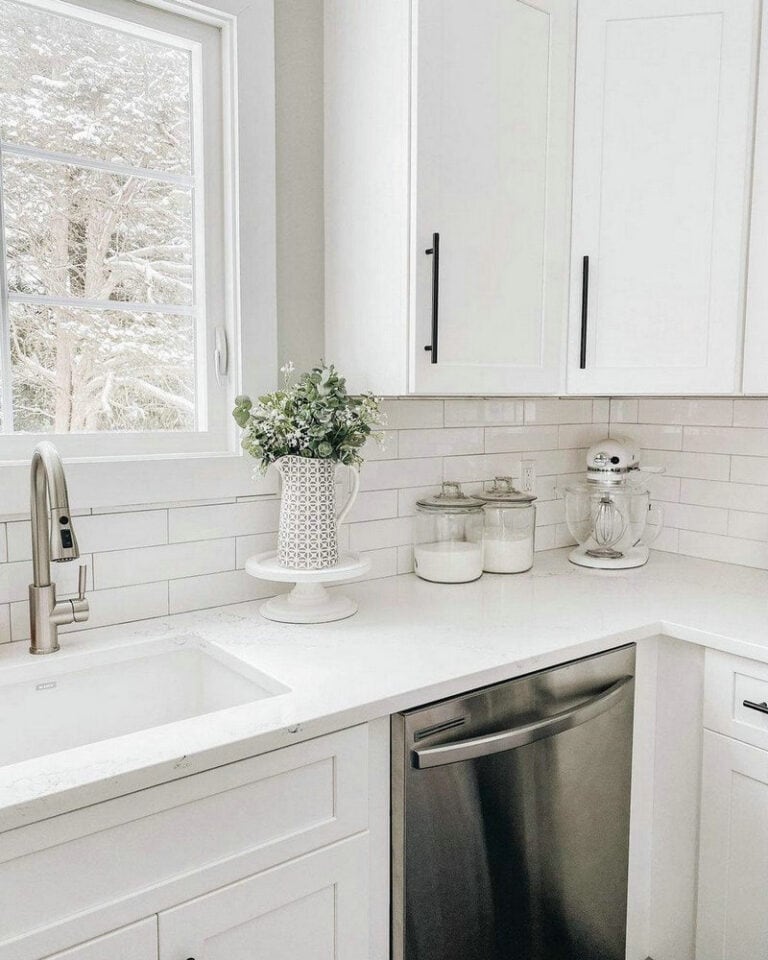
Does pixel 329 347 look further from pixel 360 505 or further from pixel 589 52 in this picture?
pixel 589 52

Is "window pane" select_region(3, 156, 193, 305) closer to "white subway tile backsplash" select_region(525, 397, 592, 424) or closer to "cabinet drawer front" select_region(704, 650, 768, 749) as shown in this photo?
"white subway tile backsplash" select_region(525, 397, 592, 424)

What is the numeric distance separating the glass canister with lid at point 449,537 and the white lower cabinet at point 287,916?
785mm

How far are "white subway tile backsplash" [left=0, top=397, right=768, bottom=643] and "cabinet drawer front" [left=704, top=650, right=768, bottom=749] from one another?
0.63 metres

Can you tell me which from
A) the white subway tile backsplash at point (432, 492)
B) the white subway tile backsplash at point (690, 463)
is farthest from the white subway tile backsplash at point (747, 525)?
the white subway tile backsplash at point (690, 463)

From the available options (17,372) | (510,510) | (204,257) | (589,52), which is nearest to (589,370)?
(510,510)

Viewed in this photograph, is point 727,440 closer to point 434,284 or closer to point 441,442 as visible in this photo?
point 441,442

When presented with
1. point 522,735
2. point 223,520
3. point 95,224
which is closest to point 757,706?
point 522,735

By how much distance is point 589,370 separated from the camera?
71.1 inches

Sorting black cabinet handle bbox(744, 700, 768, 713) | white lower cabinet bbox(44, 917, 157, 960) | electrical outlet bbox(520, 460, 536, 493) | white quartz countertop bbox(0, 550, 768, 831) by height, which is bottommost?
white lower cabinet bbox(44, 917, 157, 960)

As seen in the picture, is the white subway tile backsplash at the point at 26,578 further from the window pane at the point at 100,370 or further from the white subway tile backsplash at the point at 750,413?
the white subway tile backsplash at the point at 750,413

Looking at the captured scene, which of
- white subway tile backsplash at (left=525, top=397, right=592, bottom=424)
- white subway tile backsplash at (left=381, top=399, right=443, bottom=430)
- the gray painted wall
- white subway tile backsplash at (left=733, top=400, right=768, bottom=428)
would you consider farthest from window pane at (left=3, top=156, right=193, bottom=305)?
white subway tile backsplash at (left=733, top=400, right=768, bottom=428)

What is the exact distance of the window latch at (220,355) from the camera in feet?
5.43

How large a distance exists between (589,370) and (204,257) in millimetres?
904

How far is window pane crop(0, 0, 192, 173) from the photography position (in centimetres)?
143
